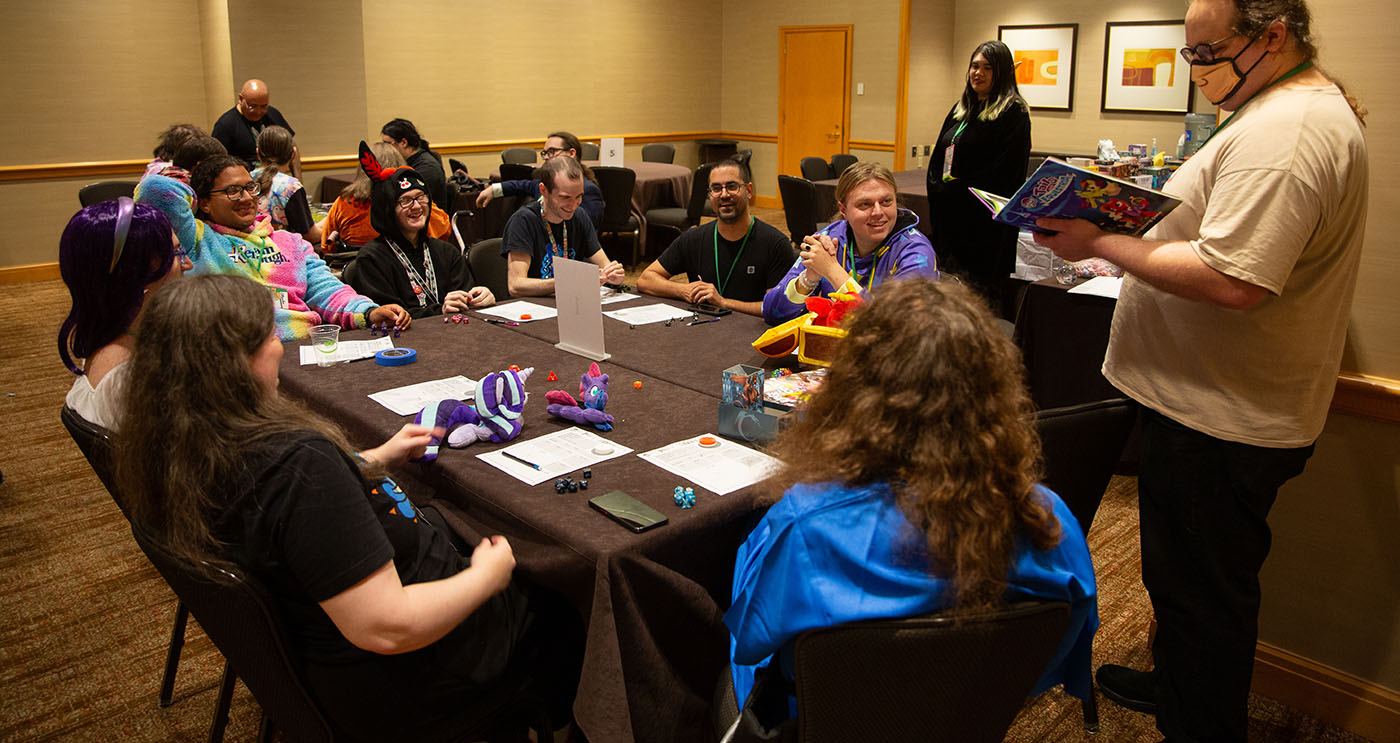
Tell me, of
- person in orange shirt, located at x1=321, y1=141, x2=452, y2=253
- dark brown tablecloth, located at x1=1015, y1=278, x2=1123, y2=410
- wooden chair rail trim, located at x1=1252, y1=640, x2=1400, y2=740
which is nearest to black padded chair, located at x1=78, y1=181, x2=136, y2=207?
person in orange shirt, located at x1=321, y1=141, x2=452, y2=253

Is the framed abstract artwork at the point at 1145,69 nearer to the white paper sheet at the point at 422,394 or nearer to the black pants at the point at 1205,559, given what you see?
the black pants at the point at 1205,559

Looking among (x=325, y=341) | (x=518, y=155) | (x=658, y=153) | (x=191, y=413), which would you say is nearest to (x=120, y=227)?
(x=325, y=341)

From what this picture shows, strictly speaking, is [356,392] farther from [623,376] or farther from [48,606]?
[48,606]

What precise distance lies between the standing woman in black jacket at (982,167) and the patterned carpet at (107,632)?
1.39 meters

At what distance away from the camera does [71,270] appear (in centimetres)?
211

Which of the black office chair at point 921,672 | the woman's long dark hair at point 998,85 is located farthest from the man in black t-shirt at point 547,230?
the black office chair at point 921,672

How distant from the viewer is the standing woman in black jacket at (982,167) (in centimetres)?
464

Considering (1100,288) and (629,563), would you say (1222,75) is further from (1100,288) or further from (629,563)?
(1100,288)

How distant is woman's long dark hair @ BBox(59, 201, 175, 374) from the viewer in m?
2.06

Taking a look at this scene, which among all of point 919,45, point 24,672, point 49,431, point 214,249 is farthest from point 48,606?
point 919,45

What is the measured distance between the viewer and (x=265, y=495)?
1372 mm

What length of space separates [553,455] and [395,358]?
0.90 m

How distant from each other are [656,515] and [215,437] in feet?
2.40

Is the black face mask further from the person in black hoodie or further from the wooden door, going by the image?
the wooden door
